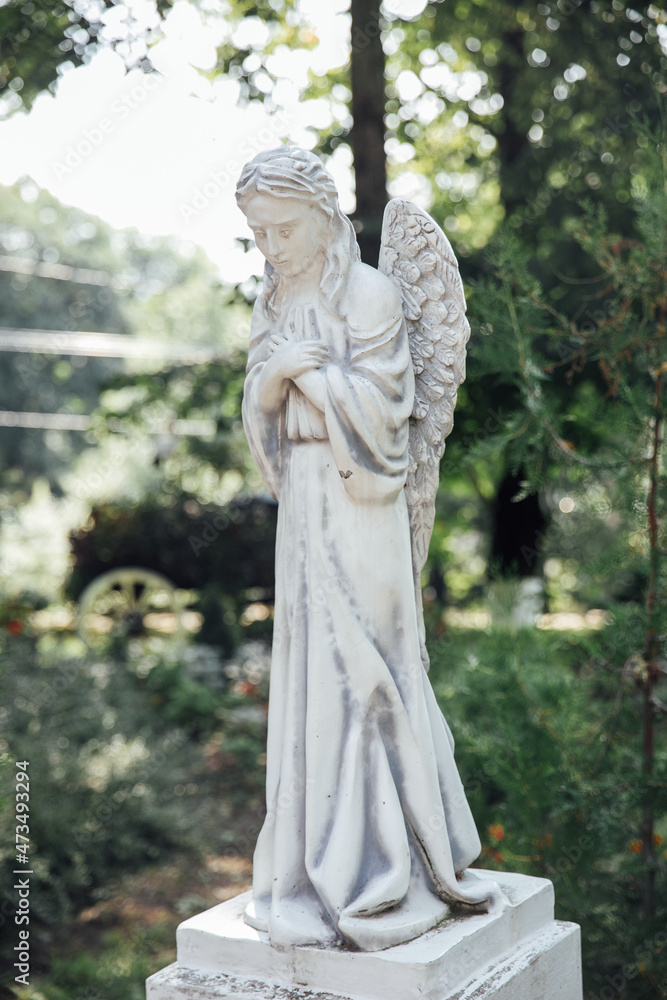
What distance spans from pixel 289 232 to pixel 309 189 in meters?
0.14


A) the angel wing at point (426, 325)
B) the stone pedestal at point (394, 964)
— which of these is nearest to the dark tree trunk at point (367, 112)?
the angel wing at point (426, 325)

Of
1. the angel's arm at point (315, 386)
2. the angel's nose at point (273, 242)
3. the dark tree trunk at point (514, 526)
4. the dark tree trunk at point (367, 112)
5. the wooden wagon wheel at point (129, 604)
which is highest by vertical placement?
the dark tree trunk at point (367, 112)

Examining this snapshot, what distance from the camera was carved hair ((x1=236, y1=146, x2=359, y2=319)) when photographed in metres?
2.76

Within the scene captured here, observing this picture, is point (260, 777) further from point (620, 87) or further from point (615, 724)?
point (620, 87)

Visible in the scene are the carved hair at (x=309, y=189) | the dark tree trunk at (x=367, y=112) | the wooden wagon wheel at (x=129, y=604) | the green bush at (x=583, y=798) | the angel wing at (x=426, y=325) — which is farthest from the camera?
the wooden wagon wheel at (x=129, y=604)

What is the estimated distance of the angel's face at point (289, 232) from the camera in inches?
110

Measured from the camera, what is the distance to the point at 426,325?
3068 mm

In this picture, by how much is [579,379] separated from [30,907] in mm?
4503

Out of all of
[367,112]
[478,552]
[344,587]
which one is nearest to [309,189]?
[344,587]

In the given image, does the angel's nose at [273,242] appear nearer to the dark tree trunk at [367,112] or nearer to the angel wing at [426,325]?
the angel wing at [426,325]

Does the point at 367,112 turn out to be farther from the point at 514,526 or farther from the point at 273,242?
the point at 273,242

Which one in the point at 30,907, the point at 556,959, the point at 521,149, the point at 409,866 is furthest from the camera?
the point at 521,149

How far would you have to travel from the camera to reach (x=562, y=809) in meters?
4.23

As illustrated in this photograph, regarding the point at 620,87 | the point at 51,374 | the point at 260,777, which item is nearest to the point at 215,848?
the point at 260,777
